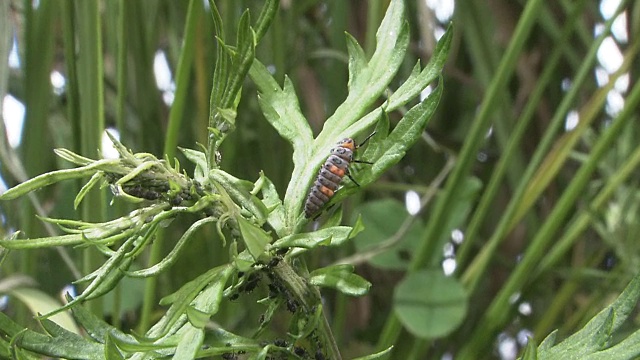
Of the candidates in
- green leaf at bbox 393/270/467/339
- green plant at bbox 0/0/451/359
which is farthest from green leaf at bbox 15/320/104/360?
green leaf at bbox 393/270/467/339

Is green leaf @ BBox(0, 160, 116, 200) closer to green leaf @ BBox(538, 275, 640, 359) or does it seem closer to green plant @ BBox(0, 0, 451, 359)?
green plant @ BBox(0, 0, 451, 359)

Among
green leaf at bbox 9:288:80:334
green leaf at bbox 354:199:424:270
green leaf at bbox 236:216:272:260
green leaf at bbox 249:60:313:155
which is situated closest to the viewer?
green leaf at bbox 236:216:272:260

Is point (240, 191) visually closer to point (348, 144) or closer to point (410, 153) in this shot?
point (348, 144)

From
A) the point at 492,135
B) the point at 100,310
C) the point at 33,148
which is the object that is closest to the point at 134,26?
the point at 33,148

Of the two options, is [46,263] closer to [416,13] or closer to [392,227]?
[392,227]

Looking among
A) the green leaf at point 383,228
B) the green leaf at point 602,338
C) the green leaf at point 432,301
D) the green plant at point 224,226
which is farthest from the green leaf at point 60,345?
the green leaf at point 383,228
